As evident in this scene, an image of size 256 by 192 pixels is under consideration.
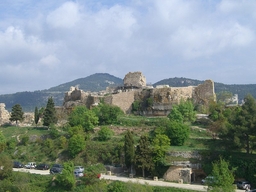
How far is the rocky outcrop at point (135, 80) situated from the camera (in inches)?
1986

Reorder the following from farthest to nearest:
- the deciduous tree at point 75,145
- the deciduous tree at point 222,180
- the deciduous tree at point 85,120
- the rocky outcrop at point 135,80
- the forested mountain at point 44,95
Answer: the forested mountain at point 44,95 < the rocky outcrop at point 135,80 < the deciduous tree at point 85,120 < the deciduous tree at point 75,145 < the deciduous tree at point 222,180

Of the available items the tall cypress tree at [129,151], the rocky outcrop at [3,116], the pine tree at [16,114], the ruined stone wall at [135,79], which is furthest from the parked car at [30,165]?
the ruined stone wall at [135,79]

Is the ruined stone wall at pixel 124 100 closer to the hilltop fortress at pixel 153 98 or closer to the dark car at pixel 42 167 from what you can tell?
the hilltop fortress at pixel 153 98

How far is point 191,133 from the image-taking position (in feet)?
117

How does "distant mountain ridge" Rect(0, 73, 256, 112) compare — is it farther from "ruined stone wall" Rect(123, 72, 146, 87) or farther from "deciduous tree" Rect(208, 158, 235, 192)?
"deciduous tree" Rect(208, 158, 235, 192)

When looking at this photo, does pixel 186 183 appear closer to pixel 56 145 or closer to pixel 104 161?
pixel 104 161

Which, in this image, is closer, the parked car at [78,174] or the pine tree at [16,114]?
the parked car at [78,174]

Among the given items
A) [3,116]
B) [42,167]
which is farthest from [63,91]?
[42,167]

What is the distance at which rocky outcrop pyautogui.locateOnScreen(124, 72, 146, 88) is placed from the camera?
1986 inches

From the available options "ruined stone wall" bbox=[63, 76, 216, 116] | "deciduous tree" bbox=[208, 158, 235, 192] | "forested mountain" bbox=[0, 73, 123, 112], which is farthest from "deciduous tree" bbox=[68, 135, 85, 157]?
"forested mountain" bbox=[0, 73, 123, 112]

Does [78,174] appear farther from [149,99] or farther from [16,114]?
[16,114]

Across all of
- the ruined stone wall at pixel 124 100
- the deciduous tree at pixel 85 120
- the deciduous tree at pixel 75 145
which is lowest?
the deciduous tree at pixel 75 145

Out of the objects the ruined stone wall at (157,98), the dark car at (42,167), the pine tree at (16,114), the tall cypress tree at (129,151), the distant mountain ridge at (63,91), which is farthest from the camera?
the distant mountain ridge at (63,91)

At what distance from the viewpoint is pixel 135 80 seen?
50750mm
